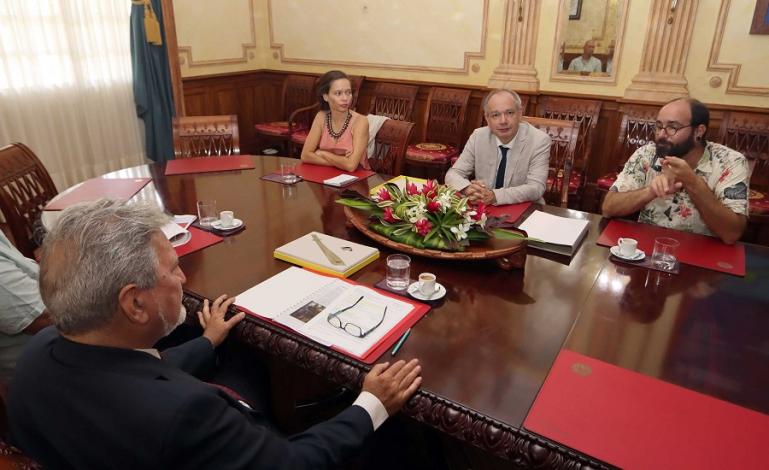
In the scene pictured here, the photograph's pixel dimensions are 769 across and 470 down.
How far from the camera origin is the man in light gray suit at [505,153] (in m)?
2.39

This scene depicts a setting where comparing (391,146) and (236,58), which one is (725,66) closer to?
(391,146)

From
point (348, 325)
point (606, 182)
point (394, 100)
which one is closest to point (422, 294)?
point (348, 325)

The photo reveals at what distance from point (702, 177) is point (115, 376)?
2.06m

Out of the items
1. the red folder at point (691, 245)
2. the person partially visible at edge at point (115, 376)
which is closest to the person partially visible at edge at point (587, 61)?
the red folder at point (691, 245)

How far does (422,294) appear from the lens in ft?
4.52

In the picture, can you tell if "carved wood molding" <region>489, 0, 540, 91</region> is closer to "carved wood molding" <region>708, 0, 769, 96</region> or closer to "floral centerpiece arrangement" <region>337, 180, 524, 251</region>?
"carved wood molding" <region>708, 0, 769, 96</region>

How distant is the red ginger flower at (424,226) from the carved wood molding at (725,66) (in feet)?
9.55

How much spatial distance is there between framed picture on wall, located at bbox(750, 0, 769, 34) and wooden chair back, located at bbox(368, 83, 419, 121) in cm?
238

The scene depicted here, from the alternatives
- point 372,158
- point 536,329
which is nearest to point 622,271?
point 536,329

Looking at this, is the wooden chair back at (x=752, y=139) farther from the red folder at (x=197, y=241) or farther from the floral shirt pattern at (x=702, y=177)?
the red folder at (x=197, y=241)

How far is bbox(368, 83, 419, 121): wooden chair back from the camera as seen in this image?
4422 mm

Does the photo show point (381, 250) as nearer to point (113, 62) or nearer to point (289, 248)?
point (289, 248)

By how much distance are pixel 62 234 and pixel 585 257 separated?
142cm

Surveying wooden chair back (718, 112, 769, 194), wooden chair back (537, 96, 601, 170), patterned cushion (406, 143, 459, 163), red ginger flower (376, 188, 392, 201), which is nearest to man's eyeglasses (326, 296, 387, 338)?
red ginger flower (376, 188, 392, 201)
